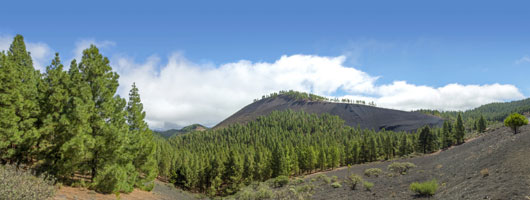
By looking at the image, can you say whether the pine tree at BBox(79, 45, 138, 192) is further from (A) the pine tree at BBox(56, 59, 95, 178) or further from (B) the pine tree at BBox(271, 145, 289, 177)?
(B) the pine tree at BBox(271, 145, 289, 177)

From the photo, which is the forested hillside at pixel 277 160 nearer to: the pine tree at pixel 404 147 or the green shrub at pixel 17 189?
the pine tree at pixel 404 147

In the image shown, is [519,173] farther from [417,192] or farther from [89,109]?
[89,109]

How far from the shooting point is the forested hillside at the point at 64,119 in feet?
48.9

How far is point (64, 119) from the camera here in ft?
48.3

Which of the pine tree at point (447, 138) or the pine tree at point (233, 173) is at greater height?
the pine tree at point (447, 138)

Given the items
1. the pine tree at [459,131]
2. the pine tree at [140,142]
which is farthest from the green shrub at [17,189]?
the pine tree at [459,131]

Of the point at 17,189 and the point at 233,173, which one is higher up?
the point at 17,189

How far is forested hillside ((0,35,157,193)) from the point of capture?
1491cm

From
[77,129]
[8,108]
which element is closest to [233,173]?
[77,129]

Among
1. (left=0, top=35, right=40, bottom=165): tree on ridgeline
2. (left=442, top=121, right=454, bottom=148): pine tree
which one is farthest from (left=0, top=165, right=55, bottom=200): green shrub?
(left=442, top=121, right=454, bottom=148): pine tree

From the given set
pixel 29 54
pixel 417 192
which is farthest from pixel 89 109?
pixel 417 192

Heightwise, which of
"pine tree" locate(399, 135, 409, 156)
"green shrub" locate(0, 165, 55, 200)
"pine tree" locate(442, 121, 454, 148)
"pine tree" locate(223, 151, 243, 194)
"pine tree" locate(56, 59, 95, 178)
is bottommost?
"pine tree" locate(223, 151, 243, 194)

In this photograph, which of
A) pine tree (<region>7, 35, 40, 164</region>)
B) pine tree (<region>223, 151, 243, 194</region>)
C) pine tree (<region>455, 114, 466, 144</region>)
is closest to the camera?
pine tree (<region>7, 35, 40, 164</region>)

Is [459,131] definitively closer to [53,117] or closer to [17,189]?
[53,117]
